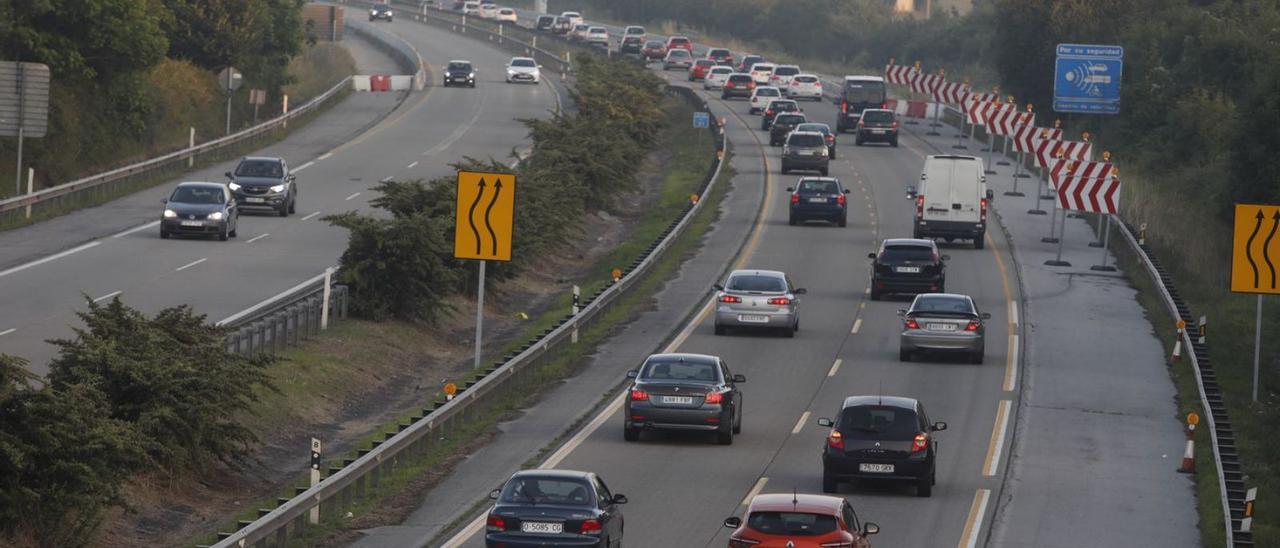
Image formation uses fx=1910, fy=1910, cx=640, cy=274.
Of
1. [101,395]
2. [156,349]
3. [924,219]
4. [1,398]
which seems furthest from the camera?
[924,219]

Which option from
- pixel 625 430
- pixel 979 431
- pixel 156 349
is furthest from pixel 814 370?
pixel 156 349

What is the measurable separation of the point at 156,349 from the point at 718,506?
7.52 metres

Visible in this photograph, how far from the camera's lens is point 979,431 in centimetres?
2964

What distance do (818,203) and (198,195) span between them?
1804 centimetres

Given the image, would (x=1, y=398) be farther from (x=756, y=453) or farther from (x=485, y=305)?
(x=485, y=305)

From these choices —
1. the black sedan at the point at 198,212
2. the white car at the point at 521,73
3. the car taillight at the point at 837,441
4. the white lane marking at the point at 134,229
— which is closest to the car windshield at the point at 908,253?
the black sedan at the point at 198,212

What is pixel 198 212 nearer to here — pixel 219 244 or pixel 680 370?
pixel 219 244

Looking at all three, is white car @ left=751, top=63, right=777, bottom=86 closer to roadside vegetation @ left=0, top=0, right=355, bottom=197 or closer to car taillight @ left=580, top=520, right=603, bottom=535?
roadside vegetation @ left=0, top=0, right=355, bottom=197

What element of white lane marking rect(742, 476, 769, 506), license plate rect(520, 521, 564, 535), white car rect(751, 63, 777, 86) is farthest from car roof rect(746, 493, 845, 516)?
white car rect(751, 63, 777, 86)

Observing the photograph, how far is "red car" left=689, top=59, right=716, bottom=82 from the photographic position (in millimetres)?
114125

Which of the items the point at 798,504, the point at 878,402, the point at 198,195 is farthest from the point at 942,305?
the point at 198,195

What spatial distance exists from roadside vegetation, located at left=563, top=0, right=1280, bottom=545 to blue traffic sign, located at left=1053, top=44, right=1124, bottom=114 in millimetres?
3021

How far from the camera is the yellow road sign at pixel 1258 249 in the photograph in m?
32.1

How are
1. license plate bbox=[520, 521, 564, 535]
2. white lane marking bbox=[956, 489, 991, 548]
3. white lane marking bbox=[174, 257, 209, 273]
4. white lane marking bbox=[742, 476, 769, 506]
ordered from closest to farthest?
license plate bbox=[520, 521, 564, 535] < white lane marking bbox=[956, 489, 991, 548] < white lane marking bbox=[742, 476, 769, 506] < white lane marking bbox=[174, 257, 209, 273]
